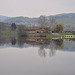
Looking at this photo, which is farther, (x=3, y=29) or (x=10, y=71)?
(x=3, y=29)

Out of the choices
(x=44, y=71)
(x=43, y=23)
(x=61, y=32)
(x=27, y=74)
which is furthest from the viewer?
(x=43, y=23)

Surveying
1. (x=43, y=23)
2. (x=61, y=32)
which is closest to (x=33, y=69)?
(x=61, y=32)

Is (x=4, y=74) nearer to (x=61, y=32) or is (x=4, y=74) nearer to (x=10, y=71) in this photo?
(x=10, y=71)

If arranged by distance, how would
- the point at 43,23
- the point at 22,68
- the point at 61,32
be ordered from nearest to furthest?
the point at 22,68
the point at 61,32
the point at 43,23

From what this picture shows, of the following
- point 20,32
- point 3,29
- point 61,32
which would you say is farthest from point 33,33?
point 3,29

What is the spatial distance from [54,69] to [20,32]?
106454 mm

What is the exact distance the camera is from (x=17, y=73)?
15.8 m

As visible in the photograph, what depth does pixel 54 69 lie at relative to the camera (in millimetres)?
17219

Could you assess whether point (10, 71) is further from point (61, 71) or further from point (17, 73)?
point (61, 71)

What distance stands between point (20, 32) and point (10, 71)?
107 m

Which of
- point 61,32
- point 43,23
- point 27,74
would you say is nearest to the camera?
point 27,74

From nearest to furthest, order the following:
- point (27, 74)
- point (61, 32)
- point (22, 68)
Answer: point (27, 74)
point (22, 68)
point (61, 32)

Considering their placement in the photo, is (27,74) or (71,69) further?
(71,69)

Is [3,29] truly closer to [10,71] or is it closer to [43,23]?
[43,23]
